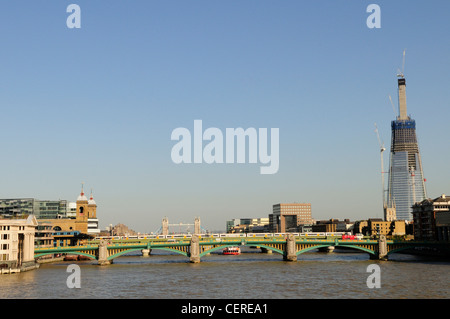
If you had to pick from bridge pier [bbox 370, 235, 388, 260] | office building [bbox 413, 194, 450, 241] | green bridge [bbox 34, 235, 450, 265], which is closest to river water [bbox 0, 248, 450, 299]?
green bridge [bbox 34, 235, 450, 265]

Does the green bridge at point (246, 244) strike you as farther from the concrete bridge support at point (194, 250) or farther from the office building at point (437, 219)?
the office building at point (437, 219)

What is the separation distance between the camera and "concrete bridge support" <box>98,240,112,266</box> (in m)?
140

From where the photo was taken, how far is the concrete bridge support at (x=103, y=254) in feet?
460

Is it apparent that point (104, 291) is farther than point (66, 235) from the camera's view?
No

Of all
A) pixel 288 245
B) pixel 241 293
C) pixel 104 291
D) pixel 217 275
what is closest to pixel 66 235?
pixel 288 245

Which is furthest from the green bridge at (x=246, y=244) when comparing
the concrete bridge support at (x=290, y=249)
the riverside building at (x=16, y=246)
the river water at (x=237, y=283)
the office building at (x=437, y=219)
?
the office building at (x=437, y=219)

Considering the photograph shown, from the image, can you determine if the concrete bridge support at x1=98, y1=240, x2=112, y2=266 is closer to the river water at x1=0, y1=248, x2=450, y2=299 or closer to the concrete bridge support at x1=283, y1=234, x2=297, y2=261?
the river water at x1=0, y1=248, x2=450, y2=299

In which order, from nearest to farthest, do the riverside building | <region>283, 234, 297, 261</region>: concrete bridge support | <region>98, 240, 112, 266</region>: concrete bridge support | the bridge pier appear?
the riverside building → <region>98, 240, 112, 266</region>: concrete bridge support → <region>283, 234, 297, 261</region>: concrete bridge support → the bridge pier

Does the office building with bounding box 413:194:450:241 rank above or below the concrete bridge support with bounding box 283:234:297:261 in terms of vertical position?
above

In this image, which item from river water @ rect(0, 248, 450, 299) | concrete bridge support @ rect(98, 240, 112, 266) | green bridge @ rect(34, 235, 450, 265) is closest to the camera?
river water @ rect(0, 248, 450, 299)

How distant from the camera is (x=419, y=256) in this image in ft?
571

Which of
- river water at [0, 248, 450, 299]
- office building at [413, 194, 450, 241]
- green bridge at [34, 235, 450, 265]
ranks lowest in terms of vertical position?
river water at [0, 248, 450, 299]
